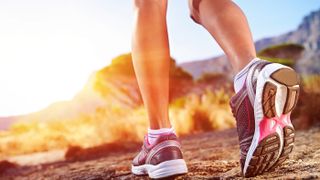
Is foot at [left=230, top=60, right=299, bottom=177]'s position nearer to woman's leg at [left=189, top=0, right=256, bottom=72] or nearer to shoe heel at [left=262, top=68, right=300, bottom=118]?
shoe heel at [left=262, top=68, right=300, bottom=118]

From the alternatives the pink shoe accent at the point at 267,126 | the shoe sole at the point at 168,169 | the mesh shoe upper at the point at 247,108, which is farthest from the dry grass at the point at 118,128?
the pink shoe accent at the point at 267,126

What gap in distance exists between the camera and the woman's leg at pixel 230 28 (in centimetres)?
163

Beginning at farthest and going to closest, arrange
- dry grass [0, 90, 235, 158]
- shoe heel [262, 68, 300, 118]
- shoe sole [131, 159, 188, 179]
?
dry grass [0, 90, 235, 158] → shoe sole [131, 159, 188, 179] → shoe heel [262, 68, 300, 118]

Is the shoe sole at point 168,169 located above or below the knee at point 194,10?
below

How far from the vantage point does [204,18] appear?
181cm

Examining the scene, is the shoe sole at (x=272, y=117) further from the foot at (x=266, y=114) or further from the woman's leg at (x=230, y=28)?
the woman's leg at (x=230, y=28)

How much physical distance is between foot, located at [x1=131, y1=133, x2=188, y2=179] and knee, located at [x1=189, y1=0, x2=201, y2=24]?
0.49 m

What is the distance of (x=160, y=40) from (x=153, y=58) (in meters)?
0.08

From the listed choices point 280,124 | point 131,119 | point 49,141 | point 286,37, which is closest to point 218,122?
point 131,119

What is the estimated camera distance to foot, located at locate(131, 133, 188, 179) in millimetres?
1634

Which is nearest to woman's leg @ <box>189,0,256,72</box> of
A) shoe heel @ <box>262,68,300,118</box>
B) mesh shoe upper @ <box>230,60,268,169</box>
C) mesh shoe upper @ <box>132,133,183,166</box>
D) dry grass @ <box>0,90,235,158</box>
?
mesh shoe upper @ <box>230,60,268,169</box>

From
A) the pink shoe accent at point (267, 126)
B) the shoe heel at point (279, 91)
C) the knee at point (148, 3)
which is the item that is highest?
the knee at point (148, 3)

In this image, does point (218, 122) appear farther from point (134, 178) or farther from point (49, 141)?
point (134, 178)

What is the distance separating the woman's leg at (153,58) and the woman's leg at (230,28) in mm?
165
